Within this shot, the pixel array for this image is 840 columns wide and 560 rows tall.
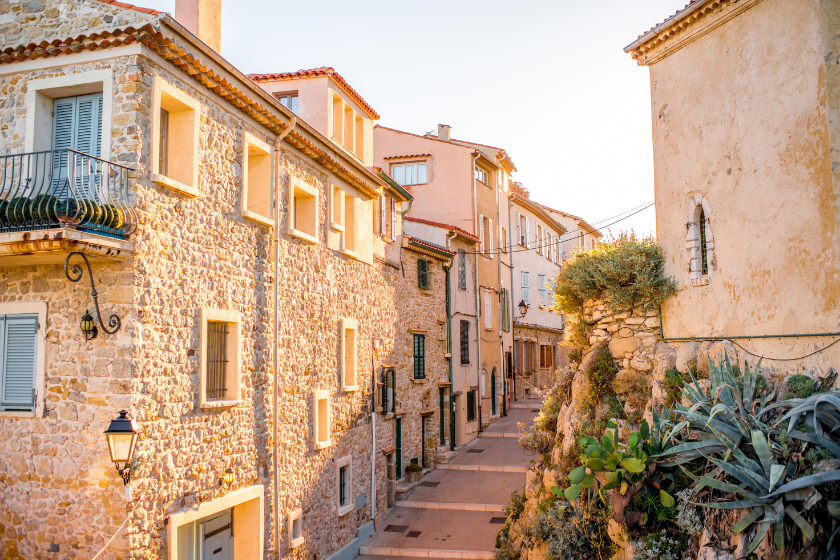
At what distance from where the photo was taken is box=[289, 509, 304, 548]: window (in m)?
12.8

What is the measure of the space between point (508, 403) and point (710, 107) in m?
22.2

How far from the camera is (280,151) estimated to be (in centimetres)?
1316

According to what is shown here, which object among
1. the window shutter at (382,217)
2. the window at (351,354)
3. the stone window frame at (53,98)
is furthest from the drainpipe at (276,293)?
the window shutter at (382,217)

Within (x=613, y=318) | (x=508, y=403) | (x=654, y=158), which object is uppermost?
(x=654, y=158)

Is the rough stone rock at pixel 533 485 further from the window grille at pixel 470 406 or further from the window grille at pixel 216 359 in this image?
the window grille at pixel 470 406

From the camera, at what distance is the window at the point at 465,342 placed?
26.2 m

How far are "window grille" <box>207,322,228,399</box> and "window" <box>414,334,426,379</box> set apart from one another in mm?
11391

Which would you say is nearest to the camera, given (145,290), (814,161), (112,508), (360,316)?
(112,508)

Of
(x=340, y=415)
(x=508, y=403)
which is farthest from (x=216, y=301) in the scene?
(x=508, y=403)

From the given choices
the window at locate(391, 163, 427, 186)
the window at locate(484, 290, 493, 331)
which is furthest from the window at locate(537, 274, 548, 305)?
the window at locate(391, 163, 427, 186)

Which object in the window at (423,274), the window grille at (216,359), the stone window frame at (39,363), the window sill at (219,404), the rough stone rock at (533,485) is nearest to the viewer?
the stone window frame at (39,363)

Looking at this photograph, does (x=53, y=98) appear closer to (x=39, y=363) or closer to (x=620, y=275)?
(x=39, y=363)

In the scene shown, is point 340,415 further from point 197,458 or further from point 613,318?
point 613,318

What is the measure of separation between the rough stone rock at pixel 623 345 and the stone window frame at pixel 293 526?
7449 mm
